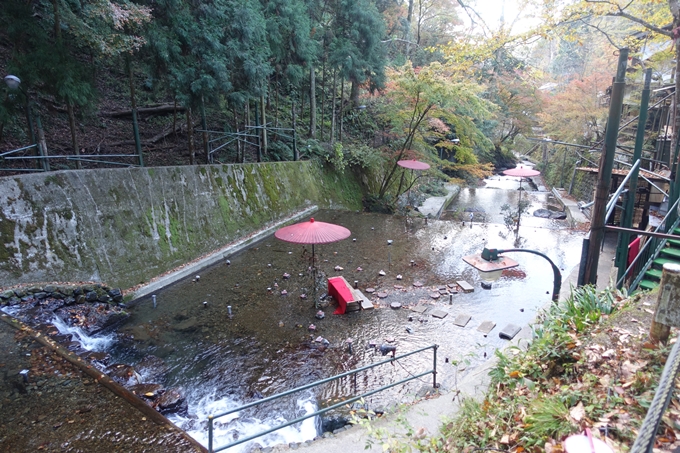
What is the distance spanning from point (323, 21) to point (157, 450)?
58.3 feet

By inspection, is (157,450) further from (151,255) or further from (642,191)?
(642,191)

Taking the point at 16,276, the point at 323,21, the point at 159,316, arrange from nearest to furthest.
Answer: the point at 16,276 → the point at 159,316 → the point at 323,21

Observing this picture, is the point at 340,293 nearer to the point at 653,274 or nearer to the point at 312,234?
the point at 312,234

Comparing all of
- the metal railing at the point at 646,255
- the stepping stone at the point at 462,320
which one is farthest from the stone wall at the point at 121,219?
the metal railing at the point at 646,255

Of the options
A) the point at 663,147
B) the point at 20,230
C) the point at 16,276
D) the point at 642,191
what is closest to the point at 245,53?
the point at 20,230

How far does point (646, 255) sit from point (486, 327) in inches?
125

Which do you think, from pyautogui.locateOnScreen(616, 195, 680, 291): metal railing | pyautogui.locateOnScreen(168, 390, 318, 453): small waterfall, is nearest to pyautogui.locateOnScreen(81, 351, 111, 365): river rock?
pyautogui.locateOnScreen(168, 390, 318, 453): small waterfall

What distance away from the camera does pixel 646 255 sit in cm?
662

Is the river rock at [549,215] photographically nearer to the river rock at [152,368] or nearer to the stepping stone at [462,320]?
the stepping stone at [462,320]

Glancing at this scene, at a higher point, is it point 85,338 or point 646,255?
point 646,255

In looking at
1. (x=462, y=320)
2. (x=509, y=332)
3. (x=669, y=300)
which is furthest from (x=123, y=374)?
(x=509, y=332)

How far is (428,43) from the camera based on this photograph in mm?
29266

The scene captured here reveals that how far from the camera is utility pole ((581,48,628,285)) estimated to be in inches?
155

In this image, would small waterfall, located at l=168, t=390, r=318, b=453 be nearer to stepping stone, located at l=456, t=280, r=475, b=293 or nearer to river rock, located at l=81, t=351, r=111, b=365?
river rock, located at l=81, t=351, r=111, b=365
